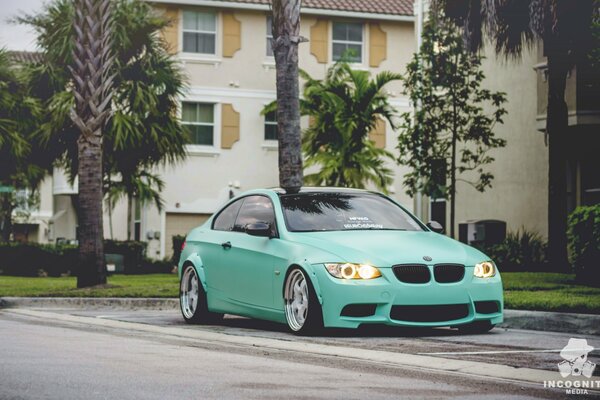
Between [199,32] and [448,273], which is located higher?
[199,32]

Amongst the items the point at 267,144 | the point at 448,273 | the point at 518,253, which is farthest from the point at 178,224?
the point at 448,273

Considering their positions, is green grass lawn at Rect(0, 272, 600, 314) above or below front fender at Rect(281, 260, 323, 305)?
below

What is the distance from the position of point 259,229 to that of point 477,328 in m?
2.33

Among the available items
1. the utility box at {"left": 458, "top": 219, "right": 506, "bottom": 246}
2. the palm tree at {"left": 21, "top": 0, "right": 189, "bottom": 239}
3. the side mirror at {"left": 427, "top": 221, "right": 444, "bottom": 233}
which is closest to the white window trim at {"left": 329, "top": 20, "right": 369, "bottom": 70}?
the palm tree at {"left": 21, "top": 0, "right": 189, "bottom": 239}

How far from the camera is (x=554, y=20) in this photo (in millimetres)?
23016

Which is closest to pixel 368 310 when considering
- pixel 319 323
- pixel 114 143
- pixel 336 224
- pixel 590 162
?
pixel 319 323

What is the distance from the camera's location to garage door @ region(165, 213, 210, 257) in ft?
132

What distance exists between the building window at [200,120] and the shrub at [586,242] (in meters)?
23.3

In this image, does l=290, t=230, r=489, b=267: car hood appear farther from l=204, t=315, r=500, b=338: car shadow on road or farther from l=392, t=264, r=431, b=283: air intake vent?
l=204, t=315, r=500, b=338: car shadow on road

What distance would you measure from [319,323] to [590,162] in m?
19.4

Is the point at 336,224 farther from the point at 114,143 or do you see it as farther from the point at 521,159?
the point at 114,143

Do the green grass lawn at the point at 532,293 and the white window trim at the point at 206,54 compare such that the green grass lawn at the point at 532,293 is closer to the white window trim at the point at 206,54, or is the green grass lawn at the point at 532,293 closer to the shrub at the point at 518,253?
the shrub at the point at 518,253

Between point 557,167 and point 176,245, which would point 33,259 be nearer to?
point 176,245

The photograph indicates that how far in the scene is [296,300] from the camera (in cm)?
1178
